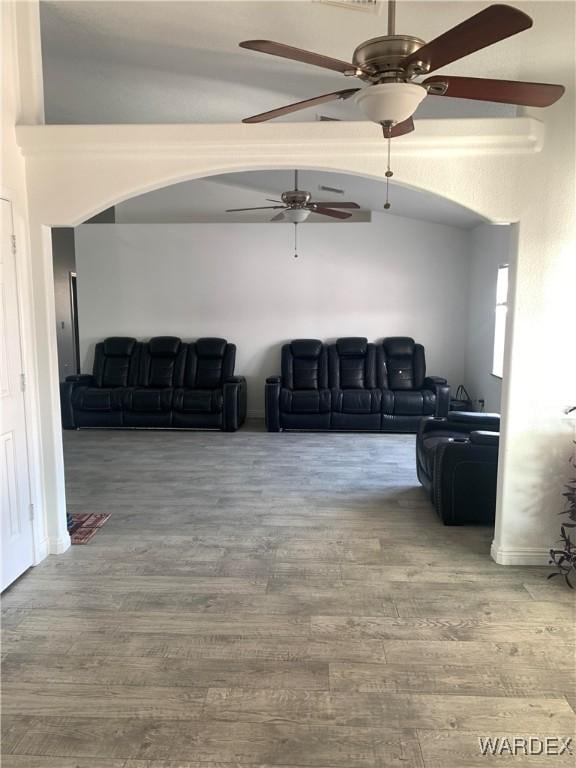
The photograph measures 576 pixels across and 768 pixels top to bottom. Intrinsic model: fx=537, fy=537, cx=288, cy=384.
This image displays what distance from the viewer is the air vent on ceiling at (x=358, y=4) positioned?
256 cm

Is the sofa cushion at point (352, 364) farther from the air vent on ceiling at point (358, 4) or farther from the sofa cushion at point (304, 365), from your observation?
the air vent on ceiling at point (358, 4)

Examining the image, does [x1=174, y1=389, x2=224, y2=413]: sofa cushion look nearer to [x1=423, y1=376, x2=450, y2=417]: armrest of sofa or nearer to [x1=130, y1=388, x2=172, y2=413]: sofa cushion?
[x1=130, y1=388, x2=172, y2=413]: sofa cushion

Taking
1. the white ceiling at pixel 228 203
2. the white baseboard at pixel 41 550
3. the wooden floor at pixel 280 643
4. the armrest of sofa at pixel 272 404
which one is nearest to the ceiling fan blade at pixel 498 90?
the wooden floor at pixel 280 643

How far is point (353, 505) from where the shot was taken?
14.2 feet

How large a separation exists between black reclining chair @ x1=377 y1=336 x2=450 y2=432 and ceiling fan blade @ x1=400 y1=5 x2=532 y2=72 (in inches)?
206

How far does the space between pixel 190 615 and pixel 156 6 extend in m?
3.30

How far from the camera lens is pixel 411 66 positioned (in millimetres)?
1823

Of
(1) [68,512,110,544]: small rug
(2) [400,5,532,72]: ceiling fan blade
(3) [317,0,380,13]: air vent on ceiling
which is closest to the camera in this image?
(2) [400,5,532,72]: ceiling fan blade

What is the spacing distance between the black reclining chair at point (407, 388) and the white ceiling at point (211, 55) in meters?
3.48

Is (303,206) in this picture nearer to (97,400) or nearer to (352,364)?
(352,364)

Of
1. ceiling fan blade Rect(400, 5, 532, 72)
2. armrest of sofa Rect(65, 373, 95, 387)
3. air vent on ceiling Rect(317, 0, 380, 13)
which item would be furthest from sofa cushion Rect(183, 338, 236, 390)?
ceiling fan blade Rect(400, 5, 532, 72)

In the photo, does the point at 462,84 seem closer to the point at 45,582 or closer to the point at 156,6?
the point at 156,6

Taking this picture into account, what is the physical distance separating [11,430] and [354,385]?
15.7 feet

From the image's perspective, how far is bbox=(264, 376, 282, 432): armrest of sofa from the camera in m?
6.83
